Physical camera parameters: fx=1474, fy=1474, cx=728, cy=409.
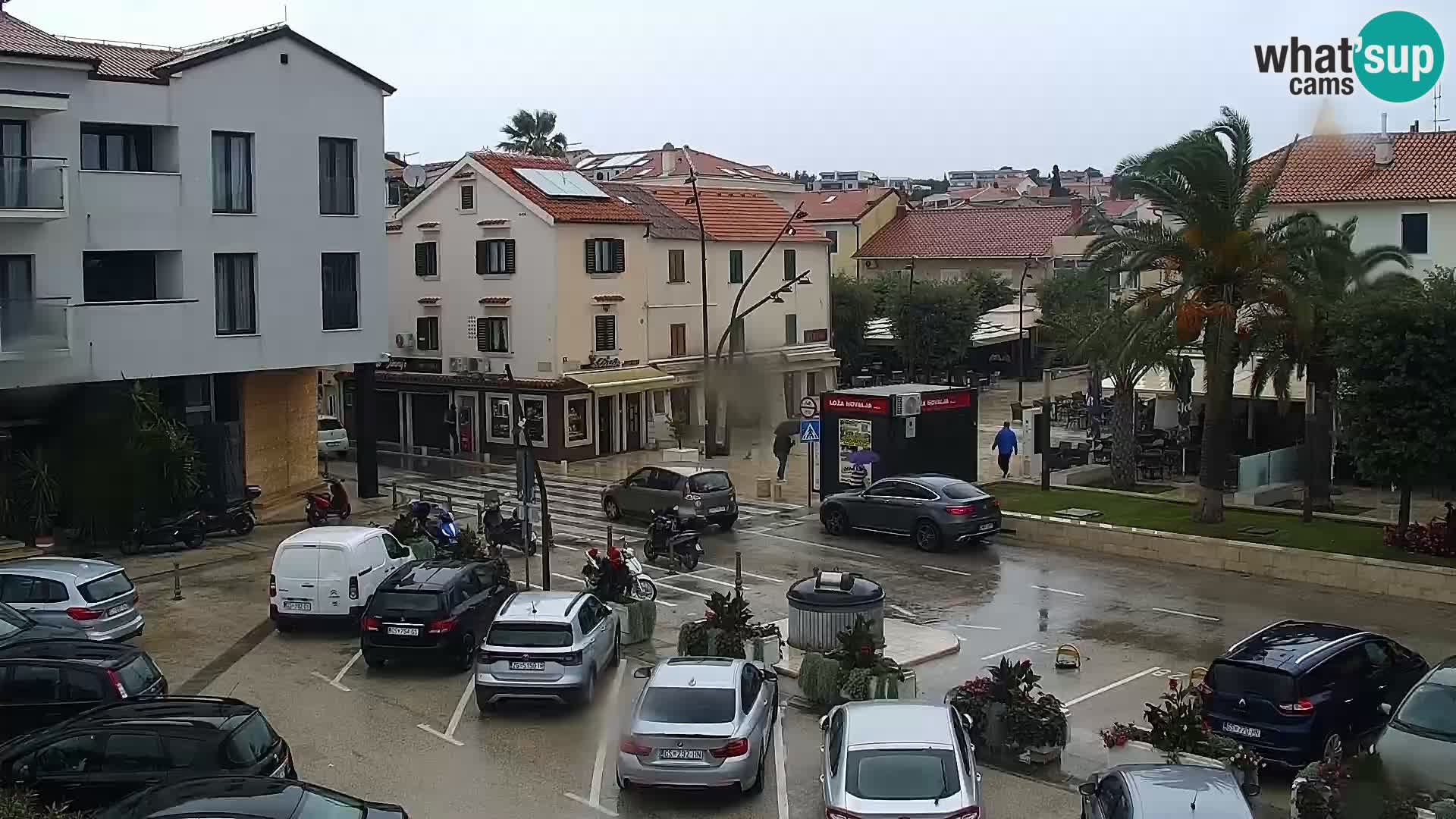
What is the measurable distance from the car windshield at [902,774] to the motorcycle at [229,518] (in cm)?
2268

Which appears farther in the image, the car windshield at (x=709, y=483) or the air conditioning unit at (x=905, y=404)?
the air conditioning unit at (x=905, y=404)

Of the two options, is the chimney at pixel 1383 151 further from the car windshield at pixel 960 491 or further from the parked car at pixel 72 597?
the parked car at pixel 72 597

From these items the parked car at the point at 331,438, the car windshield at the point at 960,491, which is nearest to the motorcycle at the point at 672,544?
the car windshield at the point at 960,491

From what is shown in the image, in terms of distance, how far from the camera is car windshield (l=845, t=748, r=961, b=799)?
41.2 ft

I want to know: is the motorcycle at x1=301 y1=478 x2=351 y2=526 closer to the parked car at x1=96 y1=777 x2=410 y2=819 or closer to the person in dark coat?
the person in dark coat

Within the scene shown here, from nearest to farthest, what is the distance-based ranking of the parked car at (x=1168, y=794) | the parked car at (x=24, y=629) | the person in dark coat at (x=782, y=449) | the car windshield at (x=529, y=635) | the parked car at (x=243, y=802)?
the parked car at (x=243, y=802), the parked car at (x=1168, y=794), the car windshield at (x=529, y=635), the parked car at (x=24, y=629), the person in dark coat at (x=782, y=449)

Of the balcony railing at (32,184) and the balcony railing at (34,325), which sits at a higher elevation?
the balcony railing at (32,184)

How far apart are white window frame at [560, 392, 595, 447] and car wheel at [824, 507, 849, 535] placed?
49.4ft

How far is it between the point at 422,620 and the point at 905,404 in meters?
16.1

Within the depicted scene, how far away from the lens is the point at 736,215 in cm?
5475

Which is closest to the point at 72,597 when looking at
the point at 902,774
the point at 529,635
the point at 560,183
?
the point at 529,635

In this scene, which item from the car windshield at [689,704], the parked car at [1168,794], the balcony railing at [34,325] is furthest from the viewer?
the balcony railing at [34,325]

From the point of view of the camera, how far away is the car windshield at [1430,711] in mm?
14258

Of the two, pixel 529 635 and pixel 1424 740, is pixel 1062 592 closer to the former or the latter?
pixel 529 635
